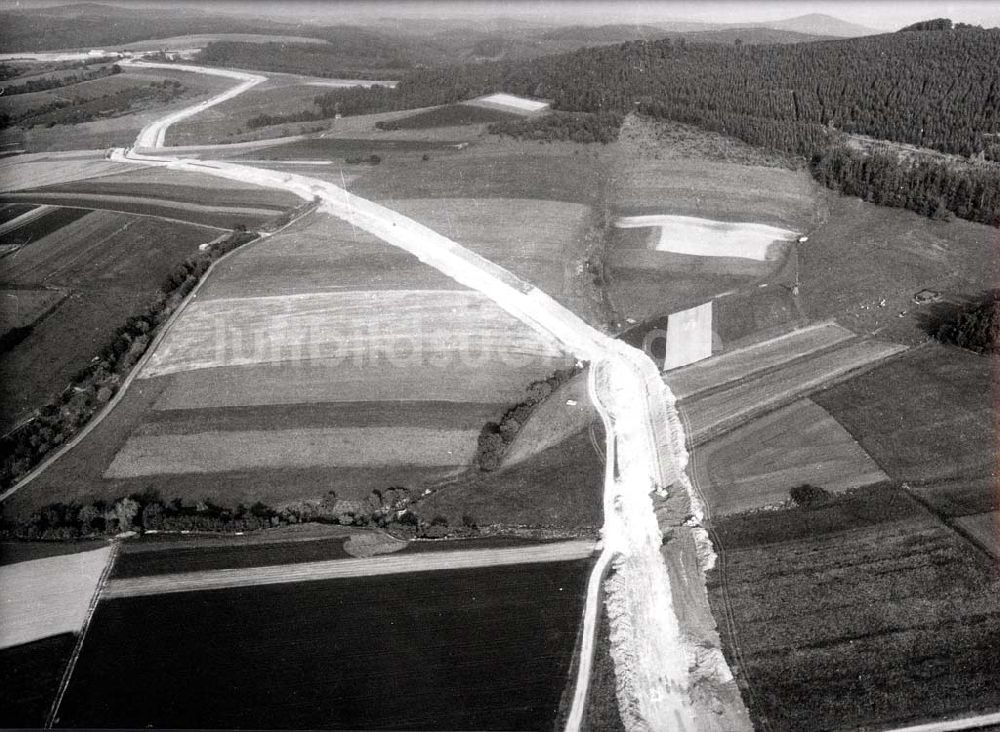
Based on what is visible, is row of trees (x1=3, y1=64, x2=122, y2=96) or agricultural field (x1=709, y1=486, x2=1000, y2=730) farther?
row of trees (x1=3, y1=64, x2=122, y2=96)

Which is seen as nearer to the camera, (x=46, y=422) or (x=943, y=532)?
(x=943, y=532)

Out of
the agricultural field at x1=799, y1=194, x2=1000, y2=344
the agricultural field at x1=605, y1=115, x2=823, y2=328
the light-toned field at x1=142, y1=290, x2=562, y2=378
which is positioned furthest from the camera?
the agricultural field at x1=605, y1=115, x2=823, y2=328

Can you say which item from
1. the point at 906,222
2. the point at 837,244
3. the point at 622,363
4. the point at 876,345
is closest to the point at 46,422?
the point at 622,363

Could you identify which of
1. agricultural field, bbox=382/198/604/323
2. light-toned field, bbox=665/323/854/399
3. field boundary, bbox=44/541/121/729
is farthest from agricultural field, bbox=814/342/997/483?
field boundary, bbox=44/541/121/729

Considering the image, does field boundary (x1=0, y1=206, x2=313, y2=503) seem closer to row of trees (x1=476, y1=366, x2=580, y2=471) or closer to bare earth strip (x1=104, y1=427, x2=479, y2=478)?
bare earth strip (x1=104, y1=427, x2=479, y2=478)

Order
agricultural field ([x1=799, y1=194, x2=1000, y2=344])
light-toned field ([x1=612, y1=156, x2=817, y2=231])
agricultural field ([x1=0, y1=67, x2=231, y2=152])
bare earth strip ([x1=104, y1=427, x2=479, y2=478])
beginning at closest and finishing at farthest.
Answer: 1. bare earth strip ([x1=104, y1=427, x2=479, y2=478])
2. agricultural field ([x1=799, y1=194, x2=1000, y2=344])
3. light-toned field ([x1=612, y1=156, x2=817, y2=231])
4. agricultural field ([x1=0, y1=67, x2=231, y2=152])

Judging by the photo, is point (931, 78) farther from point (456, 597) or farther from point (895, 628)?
point (456, 597)

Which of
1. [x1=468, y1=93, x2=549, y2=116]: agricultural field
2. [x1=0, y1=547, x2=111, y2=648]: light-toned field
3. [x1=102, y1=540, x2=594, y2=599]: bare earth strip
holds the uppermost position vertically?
[x1=468, y1=93, x2=549, y2=116]: agricultural field

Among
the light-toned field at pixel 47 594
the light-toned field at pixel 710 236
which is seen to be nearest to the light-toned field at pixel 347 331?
the light-toned field at pixel 47 594
